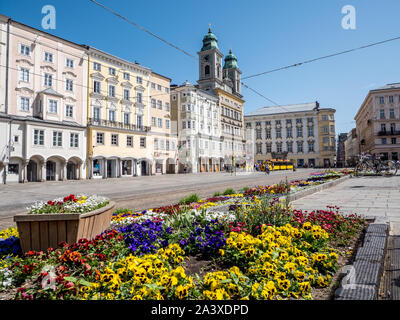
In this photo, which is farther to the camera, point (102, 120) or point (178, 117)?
point (178, 117)

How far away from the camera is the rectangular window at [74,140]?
1246 inches

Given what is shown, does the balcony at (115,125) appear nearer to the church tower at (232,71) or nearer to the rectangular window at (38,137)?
the rectangular window at (38,137)

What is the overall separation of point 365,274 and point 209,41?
67516mm

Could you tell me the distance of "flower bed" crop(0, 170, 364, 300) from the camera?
2.68m

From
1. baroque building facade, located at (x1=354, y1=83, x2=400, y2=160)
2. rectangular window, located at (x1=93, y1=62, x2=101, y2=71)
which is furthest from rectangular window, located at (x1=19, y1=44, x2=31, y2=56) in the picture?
baroque building facade, located at (x1=354, y1=83, x2=400, y2=160)

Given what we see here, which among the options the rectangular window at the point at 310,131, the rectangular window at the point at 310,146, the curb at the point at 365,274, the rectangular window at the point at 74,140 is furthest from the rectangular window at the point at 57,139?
the rectangular window at the point at 310,146

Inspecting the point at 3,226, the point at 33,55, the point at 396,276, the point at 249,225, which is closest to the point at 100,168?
the point at 33,55

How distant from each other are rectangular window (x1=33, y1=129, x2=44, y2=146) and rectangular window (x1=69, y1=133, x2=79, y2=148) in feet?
10.7

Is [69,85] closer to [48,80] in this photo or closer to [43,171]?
[48,80]

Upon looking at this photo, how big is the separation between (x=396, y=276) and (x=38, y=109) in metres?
34.3

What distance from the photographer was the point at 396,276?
9.85 ft

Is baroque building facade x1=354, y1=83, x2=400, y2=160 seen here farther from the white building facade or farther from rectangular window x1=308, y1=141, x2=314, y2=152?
the white building facade
